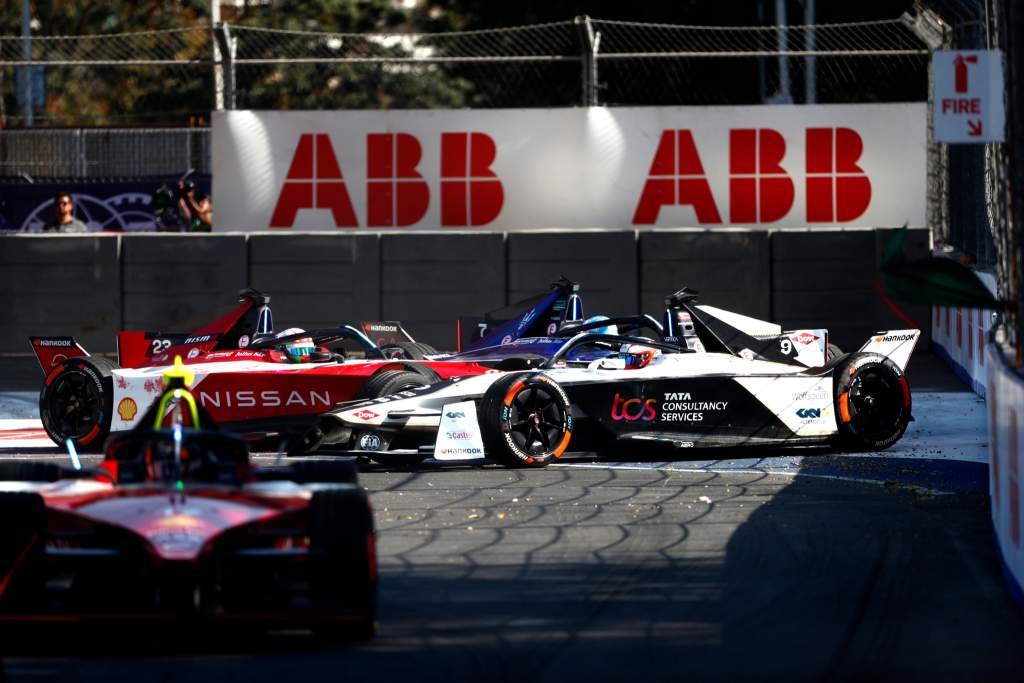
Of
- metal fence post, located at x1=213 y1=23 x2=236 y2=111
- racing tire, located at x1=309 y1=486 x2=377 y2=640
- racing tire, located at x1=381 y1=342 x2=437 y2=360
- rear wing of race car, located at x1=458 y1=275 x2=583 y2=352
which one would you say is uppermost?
metal fence post, located at x1=213 y1=23 x2=236 y2=111

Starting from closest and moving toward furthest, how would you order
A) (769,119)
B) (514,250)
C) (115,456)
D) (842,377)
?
(115,456)
(842,377)
(514,250)
(769,119)

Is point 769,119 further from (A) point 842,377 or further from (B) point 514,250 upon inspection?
(A) point 842,377

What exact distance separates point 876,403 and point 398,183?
989 centimetres

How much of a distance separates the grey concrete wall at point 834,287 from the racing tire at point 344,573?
1314 cm

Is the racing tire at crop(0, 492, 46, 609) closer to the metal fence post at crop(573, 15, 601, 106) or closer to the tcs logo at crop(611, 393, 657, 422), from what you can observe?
the tcs logo at crop(611, 393, 657, 422)

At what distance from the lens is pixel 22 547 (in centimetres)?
597

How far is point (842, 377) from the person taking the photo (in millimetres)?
11508

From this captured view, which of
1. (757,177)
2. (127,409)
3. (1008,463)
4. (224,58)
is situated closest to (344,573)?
(1008,463)

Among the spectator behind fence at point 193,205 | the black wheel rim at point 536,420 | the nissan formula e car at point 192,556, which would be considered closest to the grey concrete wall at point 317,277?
the spectator behind fence at point 193,205

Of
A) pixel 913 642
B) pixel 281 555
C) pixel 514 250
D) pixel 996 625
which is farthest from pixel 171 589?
pixel 514 250

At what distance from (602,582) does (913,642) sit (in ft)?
4.82

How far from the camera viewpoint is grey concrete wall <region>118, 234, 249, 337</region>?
1888cm

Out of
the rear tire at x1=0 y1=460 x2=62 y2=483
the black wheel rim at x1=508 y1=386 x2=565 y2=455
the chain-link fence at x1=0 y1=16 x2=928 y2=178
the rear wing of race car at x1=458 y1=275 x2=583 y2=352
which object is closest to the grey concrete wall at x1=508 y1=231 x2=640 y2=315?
the chain-link fence at x1=0 y1=16 x2=928 y2=178

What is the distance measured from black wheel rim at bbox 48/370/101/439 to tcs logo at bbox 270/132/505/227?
864 centimetres
